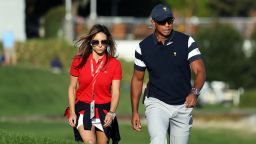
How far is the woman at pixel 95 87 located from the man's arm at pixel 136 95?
0.83 feet

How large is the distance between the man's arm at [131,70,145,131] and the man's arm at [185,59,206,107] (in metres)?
0.62

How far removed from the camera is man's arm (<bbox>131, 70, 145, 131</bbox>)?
37.8ft

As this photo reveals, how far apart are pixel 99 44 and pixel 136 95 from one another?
78 centimetres

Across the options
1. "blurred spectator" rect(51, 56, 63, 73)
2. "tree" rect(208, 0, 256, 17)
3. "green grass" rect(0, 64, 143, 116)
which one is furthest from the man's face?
"tree" rect(208, 0, 256, 17)

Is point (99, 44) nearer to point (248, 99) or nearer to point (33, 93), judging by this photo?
point (33, 93)

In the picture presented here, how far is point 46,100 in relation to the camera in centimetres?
3969

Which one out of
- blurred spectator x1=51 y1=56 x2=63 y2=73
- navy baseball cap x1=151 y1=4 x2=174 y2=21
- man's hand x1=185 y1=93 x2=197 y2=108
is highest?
navy baseball cap x1=151 y1=4 x2=174 y2=21

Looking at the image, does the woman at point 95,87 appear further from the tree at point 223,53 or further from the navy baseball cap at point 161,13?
the tree at point 223,53

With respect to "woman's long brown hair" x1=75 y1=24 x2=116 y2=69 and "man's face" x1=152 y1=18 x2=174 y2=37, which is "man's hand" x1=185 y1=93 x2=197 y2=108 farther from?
"woman's long brown hair" x1=75 y1=24 x2=116 y2=69

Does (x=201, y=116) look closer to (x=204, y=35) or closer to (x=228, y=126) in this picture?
(x=228, y=126)

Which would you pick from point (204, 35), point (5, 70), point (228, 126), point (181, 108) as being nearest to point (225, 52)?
point (204, 35)

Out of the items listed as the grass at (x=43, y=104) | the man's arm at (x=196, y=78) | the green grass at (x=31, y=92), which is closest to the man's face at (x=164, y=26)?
the man's arm at (x=196, y=78)

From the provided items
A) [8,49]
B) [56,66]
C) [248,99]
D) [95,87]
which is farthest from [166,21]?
[248,99]

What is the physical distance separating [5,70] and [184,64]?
31208 millimetres
